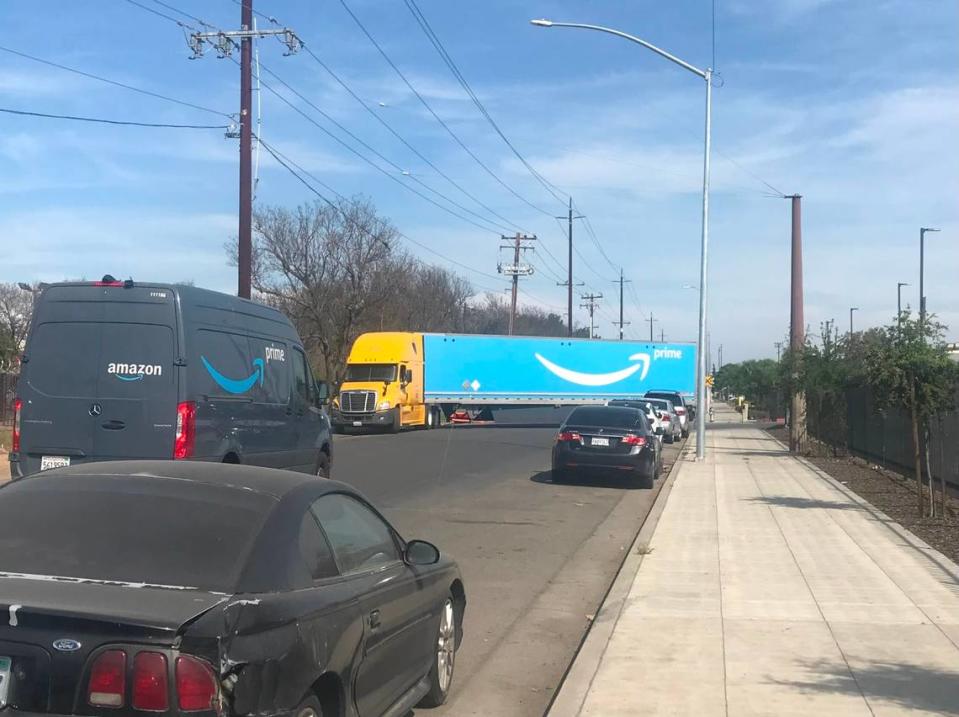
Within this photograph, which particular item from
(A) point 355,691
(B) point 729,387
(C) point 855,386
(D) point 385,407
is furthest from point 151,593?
(B) point 729,387

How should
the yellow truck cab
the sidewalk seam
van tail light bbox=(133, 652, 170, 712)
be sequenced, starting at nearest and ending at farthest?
van tail light bbox=(133, 652, 170, 712) → the sidewalk seam → the yellow truck cab

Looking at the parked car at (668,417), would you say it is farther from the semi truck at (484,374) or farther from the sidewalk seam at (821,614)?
the sidewalk seam at (821,614)

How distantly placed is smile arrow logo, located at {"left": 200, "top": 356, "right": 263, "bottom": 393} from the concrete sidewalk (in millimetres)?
5185

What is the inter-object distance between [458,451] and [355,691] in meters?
23.8

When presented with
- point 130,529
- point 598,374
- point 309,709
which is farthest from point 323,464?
point 598,374

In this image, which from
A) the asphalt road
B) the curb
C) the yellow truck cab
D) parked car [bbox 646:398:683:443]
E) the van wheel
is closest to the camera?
the curb

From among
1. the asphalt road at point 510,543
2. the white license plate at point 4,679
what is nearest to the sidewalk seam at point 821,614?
the asphalt road at point 510,543

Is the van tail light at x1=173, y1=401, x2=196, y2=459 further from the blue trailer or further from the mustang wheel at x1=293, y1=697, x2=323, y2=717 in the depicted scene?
the blue trailer

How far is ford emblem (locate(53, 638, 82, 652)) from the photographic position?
3502mm

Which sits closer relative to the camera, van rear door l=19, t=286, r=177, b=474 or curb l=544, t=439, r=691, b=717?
curb l=544, t=439, r=691, b=717

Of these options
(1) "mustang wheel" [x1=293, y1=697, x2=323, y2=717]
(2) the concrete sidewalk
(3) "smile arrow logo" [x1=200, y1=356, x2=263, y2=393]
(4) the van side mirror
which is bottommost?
(2) the concrete sidewalk

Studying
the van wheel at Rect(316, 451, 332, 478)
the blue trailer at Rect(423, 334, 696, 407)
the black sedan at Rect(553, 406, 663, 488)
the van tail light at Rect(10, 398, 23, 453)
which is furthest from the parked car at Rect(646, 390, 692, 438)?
the van tail light at Rect(10, 398, 23, 453)

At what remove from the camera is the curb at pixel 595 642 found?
6078 millimetres

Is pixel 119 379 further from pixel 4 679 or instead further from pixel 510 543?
pixel 4 679
